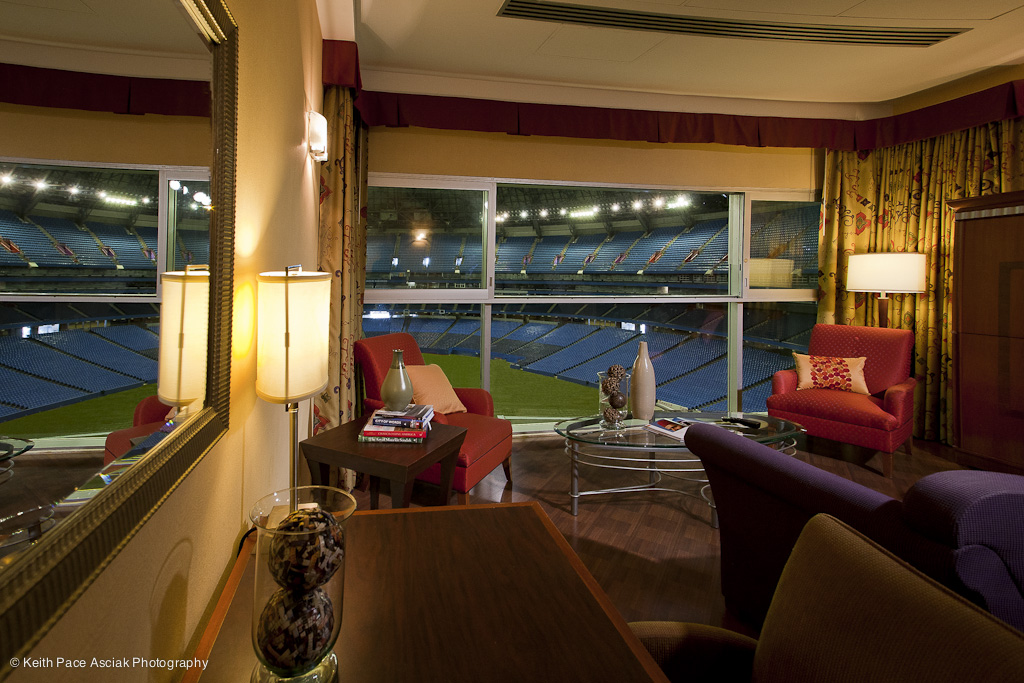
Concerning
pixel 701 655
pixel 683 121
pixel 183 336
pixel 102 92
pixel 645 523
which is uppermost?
pixel 683 121

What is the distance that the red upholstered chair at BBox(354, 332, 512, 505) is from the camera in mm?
2805

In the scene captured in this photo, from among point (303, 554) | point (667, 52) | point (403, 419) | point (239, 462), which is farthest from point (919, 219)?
point (303, 554)

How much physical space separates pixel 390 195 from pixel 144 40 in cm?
358

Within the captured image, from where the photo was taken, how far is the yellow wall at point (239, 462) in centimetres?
69

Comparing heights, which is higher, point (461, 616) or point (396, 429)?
point (396, 429)

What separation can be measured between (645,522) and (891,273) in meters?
2.78

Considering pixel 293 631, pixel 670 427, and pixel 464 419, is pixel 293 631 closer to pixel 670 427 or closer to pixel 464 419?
pixel 464 419

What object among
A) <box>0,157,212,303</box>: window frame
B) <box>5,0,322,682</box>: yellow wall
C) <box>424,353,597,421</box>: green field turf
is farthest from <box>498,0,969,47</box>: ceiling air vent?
<box>424,353,597,421</box>: green field turf

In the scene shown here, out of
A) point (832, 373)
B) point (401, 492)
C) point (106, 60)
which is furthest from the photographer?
point (832, 373)

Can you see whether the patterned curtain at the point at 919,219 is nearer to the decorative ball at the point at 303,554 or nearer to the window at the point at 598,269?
the window at the point at 598,269

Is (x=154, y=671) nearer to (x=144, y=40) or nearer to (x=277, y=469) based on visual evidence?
(x=144, y=40)

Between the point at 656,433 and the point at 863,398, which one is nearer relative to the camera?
the point at 656,433

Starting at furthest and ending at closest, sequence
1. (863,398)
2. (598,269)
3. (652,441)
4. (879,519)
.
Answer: (598,269) → (863,398) → (652,441) → (879,519)

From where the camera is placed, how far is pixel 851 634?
807mm
